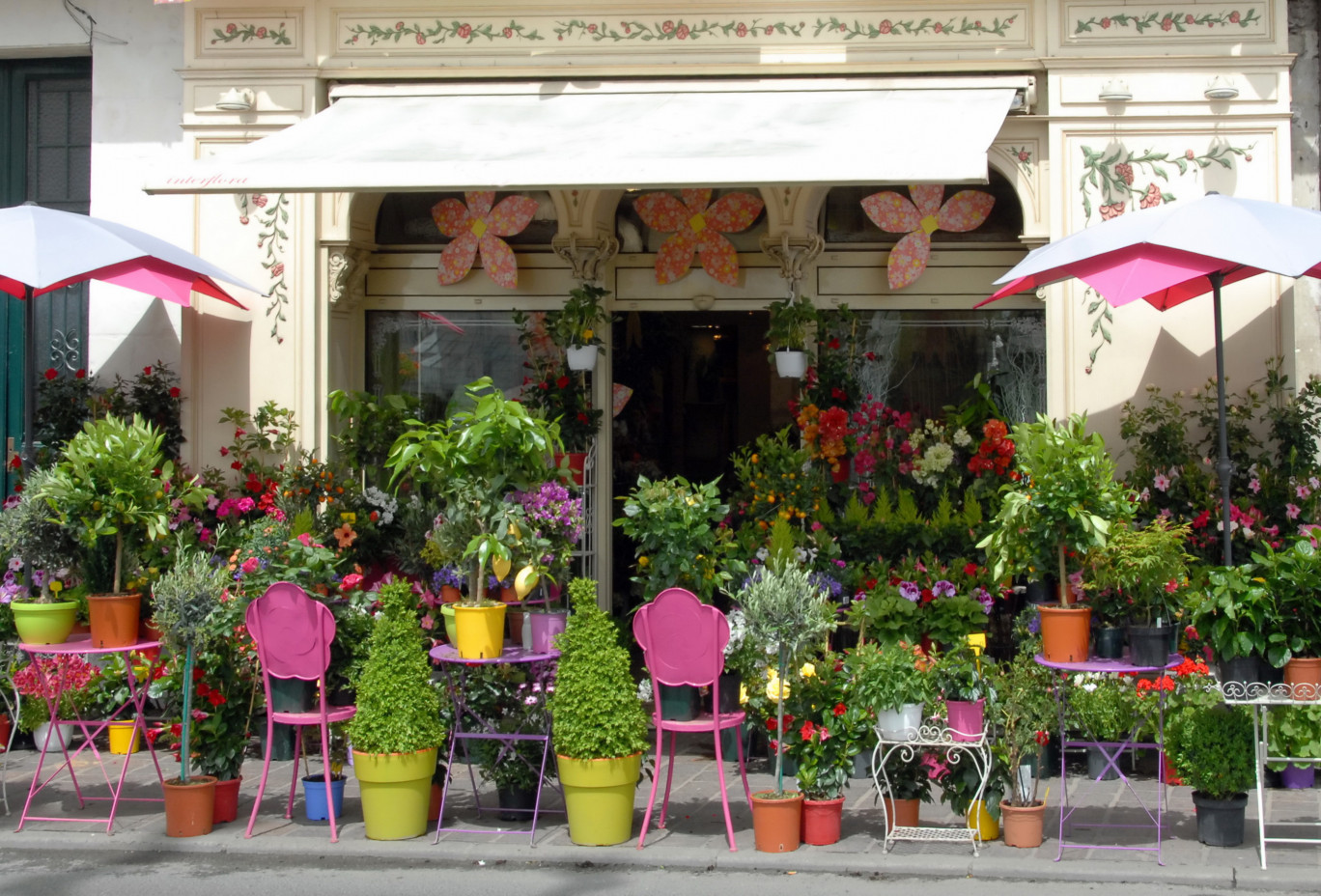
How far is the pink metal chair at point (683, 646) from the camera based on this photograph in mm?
6441

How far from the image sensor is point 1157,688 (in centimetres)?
653

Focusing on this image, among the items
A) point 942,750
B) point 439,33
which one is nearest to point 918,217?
point 439,33

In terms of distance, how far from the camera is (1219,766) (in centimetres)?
618

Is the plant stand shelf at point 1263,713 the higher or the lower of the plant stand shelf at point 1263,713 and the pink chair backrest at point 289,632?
the lower

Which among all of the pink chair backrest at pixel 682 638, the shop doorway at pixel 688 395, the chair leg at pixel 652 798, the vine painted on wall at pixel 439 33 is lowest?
the chair leg at pixel 652 798

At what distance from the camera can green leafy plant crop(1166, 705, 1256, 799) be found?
6.18 m

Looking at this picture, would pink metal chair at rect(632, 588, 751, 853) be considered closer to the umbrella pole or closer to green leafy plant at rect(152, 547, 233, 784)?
green leafy plant at rect(152, 547, 233, 784)

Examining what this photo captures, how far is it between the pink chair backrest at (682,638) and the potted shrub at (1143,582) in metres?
1.79

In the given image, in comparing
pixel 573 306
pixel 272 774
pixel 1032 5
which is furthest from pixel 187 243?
pixel 1032 5

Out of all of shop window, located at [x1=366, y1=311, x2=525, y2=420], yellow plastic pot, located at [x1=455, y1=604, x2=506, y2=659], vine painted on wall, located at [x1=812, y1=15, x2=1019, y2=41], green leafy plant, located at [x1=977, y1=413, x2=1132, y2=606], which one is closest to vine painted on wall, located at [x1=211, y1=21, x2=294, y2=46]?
shop window, located at [x1=366, y1=311, x2=525, y2=420]

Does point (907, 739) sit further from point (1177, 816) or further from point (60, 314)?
point (60, 314)

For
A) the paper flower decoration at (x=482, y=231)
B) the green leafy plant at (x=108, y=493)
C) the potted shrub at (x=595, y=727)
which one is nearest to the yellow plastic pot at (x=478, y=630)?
the potted shrub at (x=595, y=727)

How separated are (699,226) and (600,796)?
4719 mm

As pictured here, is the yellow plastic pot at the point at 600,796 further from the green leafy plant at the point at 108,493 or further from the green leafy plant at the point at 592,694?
the green leafy plant at the point at 108,493
